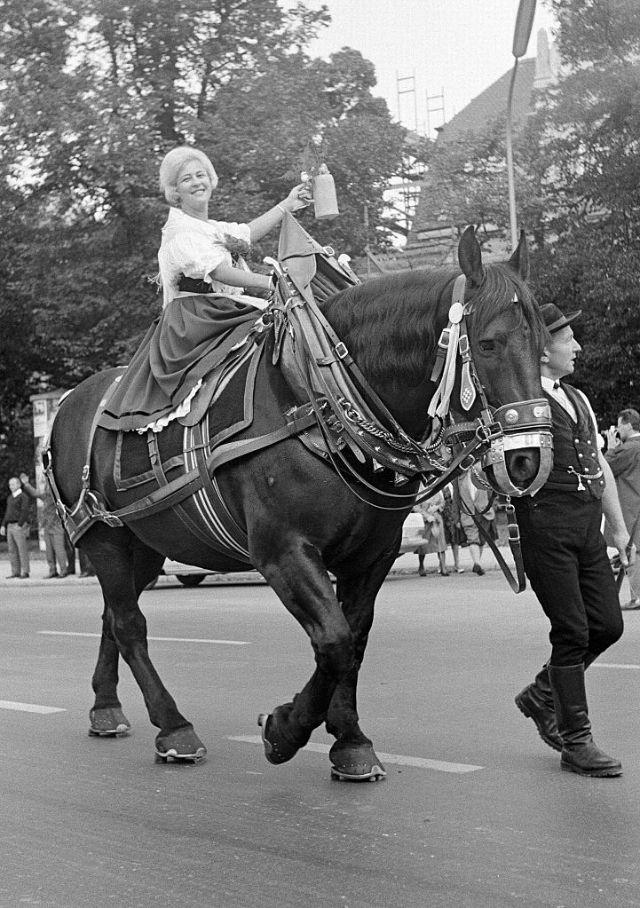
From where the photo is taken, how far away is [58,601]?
58.5ft

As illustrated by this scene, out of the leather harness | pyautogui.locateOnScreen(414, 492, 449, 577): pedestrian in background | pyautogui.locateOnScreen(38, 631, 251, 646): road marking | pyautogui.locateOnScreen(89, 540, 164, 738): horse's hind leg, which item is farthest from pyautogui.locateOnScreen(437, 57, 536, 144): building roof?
the leather harness

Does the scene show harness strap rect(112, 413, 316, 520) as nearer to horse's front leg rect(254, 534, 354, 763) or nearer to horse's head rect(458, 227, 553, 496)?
horse's front leg rect(254, 534, 354, 763)

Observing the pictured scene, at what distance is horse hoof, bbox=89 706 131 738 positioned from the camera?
673 centimetres

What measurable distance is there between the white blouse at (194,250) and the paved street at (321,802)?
2208 mm

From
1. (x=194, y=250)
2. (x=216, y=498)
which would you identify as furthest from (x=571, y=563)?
Answer: (x=194, y=250)

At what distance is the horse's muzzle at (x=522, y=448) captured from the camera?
443cm

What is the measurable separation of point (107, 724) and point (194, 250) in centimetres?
250

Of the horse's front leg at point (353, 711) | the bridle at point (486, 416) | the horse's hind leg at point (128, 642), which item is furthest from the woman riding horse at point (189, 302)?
the bridle at point (486, 416)

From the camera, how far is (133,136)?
26.2 metres

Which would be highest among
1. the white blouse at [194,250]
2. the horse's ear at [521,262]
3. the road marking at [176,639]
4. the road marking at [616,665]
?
the white blouse at [194,250]

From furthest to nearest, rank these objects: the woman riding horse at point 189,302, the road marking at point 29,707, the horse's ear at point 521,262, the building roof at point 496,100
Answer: the building roof at point 496,100 → the road marking at point 29,707 → the woman riding horse at point 189,302 → the horse's ear at point 521,262

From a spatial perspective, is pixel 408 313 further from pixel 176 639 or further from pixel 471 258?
pixel 176 639

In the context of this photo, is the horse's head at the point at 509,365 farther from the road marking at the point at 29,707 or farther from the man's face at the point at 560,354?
the road marking at the point at 29,707

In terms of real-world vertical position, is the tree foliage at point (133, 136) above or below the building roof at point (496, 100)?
below
